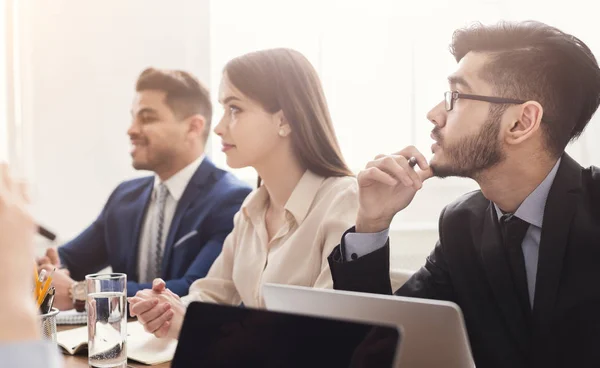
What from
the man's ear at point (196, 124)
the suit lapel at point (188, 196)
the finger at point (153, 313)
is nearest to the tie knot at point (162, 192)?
the suit lapel at point (188, 196)

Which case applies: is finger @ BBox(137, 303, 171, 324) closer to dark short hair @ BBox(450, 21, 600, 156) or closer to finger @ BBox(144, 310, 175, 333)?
finger @ BBox(144, 310, 175, 333)

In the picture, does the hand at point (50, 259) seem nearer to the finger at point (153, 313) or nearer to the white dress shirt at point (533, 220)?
the finger at point (153, 313)

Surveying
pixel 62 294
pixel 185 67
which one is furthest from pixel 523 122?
pixel 185 67

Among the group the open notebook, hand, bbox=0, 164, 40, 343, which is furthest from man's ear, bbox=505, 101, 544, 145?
hand, bbox=0, 164, 40, 343

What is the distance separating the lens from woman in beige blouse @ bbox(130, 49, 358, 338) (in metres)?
2.00

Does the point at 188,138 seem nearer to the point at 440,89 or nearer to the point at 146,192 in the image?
the point at 146,192

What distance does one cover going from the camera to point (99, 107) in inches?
149

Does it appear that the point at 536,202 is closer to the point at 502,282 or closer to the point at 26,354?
the point at 502,282

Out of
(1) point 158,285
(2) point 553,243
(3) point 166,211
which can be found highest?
(2) point 553,243

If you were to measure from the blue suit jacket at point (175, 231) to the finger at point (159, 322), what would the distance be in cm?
64

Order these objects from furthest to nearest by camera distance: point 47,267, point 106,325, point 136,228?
point 136,228, point 47,267, point 106,325

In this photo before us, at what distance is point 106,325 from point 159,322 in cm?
24

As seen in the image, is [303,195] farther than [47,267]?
No

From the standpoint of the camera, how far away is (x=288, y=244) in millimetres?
2014
